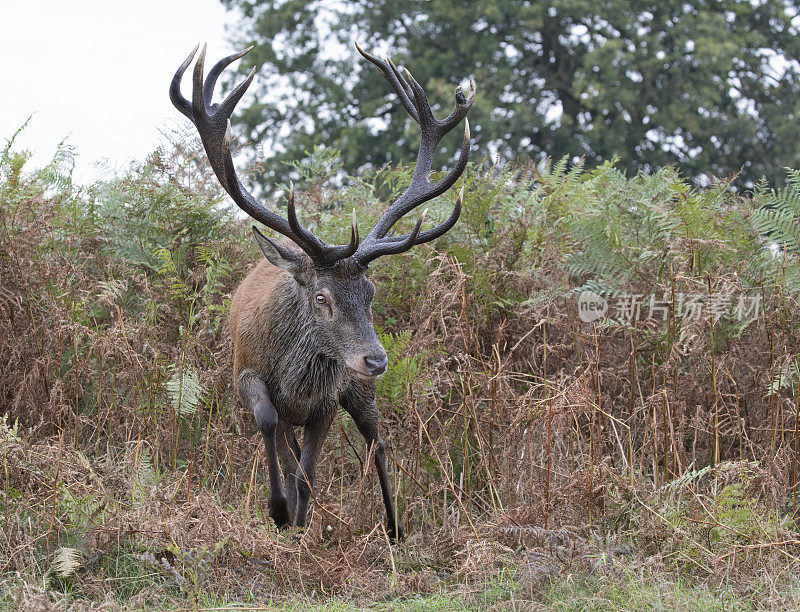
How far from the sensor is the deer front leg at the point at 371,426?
16.5 feet

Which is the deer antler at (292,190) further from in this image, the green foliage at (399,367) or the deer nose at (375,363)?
the green foliage at (399,367)

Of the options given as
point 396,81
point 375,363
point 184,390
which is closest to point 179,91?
point 396,81

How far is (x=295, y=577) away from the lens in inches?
164

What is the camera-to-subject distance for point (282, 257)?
4.82m

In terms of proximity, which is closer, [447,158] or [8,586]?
[8,586]

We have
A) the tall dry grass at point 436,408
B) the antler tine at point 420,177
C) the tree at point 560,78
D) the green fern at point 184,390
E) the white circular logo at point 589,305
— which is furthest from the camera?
the tree at point 560,78

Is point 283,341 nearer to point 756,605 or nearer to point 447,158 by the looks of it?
point 756,605

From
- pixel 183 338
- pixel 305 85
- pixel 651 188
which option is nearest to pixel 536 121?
pixel 305 85

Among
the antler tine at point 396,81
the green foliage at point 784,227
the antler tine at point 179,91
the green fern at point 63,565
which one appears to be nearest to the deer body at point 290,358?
the antler tine at point 179,91

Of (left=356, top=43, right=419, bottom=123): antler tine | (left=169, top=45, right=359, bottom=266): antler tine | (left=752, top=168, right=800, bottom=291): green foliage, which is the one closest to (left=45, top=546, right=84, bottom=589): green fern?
(left=169, top=45, right=359, bottom=266): antler tine

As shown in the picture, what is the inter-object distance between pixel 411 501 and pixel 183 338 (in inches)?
81.2

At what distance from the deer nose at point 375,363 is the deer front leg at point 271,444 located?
628mm

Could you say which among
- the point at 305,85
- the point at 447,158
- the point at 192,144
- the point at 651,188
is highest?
the point at 305,85

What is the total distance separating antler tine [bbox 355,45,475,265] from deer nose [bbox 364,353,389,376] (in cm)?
64
